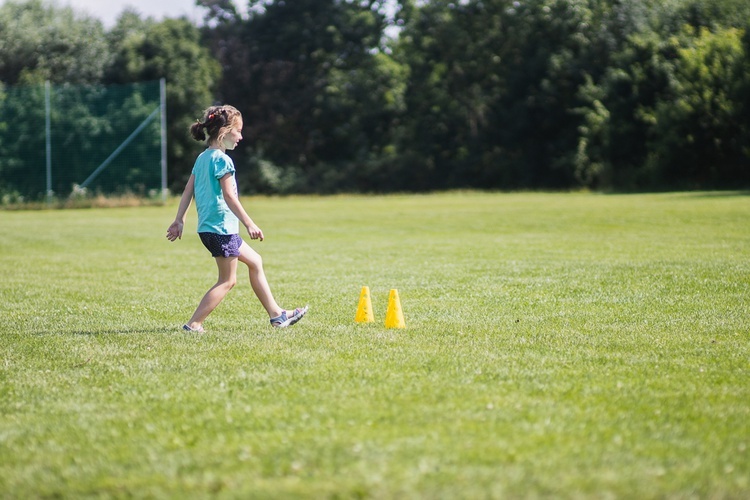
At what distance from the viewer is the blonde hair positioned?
25.8 ft

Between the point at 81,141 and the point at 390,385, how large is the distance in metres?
31.3

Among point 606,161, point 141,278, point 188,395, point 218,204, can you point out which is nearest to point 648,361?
point 188,395

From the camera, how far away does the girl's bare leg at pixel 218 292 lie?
7.95 m

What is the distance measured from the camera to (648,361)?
6562 mm

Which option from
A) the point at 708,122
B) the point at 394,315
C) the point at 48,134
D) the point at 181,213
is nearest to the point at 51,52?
the point at 48,134

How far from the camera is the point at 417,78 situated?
5934 centimetres

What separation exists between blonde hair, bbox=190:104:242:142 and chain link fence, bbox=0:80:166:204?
27.0 meters

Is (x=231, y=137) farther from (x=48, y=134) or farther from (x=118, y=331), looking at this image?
(x=48, y=134)

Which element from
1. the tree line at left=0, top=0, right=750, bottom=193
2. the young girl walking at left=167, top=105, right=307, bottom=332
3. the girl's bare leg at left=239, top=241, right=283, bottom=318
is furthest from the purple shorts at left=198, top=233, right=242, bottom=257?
the tree line at left=0, top=0, right=750, bottom=193

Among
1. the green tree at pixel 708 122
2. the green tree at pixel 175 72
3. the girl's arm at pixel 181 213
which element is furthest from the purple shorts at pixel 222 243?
the green tree at pixel 175 72

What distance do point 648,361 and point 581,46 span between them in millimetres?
50320

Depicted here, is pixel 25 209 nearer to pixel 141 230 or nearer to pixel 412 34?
pixel 141 230

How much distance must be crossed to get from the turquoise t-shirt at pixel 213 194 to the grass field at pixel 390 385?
946 millimetres

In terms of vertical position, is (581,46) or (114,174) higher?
(581,46)
